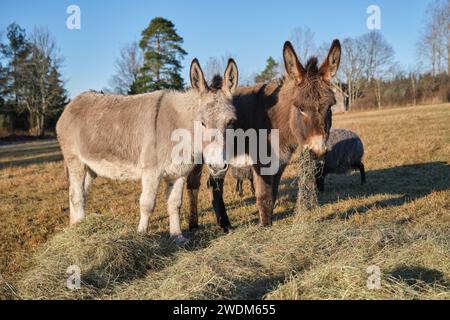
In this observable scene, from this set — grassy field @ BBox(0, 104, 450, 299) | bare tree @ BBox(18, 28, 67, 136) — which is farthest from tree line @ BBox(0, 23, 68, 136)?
grassy field @ BBox(0, 104, 450, 299)

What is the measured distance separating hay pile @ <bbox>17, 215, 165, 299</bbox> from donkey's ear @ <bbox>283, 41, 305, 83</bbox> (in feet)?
Result: 9.95

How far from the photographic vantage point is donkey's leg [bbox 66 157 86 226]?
18.4 ft

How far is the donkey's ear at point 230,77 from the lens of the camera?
4949 mm

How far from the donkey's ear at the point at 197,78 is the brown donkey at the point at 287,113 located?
87 centimetres

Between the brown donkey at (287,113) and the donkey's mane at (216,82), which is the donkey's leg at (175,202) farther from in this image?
the donkey's mane at (216,82)

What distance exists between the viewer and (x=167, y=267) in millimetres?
3902

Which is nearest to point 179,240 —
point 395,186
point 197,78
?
point 197,78

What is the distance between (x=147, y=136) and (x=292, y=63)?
234 centimetres

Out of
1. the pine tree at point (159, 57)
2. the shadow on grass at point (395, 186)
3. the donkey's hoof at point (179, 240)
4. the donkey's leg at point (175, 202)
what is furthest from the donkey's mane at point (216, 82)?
the pine tree at point (159, 57)

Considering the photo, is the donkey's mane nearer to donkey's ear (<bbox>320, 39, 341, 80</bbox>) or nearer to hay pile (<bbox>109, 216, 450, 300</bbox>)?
donkey's ear (<bbox>320, 39, 341, 80</bbox>)

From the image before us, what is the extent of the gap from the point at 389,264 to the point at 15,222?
667 centimetres

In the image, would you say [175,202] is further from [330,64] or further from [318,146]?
[330,64]

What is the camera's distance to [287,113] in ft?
16.8

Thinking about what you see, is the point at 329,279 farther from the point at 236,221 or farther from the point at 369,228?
the point at 236,221
